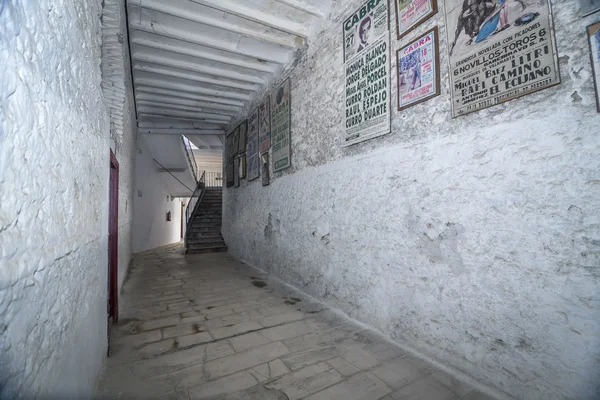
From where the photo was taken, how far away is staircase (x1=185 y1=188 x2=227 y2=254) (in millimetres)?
7805

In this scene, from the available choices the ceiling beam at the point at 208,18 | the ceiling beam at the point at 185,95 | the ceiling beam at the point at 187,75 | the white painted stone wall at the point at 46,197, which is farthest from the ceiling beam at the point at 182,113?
the white painted stone wall at the point at 46,197

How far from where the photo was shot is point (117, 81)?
2.47m

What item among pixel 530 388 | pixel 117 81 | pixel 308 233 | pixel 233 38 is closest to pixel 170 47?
pixel 233 38

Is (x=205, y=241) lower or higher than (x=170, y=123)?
lower

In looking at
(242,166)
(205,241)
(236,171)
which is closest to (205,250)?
(205,241)

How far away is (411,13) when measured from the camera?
2293mm

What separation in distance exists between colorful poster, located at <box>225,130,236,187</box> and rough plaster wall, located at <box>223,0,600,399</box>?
450 cm

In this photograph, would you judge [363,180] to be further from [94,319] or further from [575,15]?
[94,319]

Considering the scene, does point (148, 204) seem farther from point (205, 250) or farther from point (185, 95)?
point (185, 95)

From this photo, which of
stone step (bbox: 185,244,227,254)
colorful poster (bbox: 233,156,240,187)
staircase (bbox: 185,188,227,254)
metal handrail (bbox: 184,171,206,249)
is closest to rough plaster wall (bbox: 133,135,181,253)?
metal handrail (bbox: 184,171,206,249)

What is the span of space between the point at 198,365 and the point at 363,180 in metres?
2.21

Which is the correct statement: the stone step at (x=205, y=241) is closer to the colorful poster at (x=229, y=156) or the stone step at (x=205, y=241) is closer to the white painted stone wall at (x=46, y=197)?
the colorful poster at (x=229, y=156)

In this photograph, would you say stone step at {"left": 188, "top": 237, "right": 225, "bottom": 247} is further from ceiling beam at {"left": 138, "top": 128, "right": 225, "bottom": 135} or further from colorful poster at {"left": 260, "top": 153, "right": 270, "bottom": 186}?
colorful poster at {"left": 260, "top": 153, "right": 270, "bottom": 186}

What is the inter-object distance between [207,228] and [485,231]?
27.4 ft
